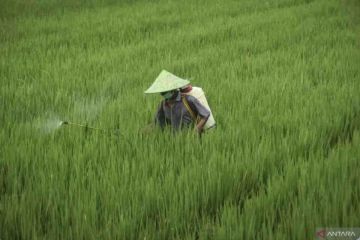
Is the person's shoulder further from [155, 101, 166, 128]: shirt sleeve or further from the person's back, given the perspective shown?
[155, 101, 166, 128]: shirt sleeve

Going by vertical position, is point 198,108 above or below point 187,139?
above

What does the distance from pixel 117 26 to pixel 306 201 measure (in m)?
6.11

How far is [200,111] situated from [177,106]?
15 cm

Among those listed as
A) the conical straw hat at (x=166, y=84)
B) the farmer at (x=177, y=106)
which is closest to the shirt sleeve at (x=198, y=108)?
the farmer at (x=177, y=106)

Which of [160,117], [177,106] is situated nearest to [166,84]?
[177,106]

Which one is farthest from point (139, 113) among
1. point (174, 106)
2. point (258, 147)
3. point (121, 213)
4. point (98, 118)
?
point (121, 213)

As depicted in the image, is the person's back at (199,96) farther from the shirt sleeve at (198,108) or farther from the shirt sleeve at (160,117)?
the shirt sleeve at (160,117)

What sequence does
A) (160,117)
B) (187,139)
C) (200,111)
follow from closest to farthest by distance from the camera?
(187,139) → (200,111) → (160,117)

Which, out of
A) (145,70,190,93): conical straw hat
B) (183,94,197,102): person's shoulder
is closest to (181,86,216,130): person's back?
(183,94,197,102): person's shoulder

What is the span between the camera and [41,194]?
204 cm

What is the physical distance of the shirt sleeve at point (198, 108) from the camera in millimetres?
2652

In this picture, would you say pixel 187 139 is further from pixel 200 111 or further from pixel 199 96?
pixel 199 96

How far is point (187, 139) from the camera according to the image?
8.29 feet

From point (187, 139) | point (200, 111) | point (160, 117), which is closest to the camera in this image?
point (187, 139)
